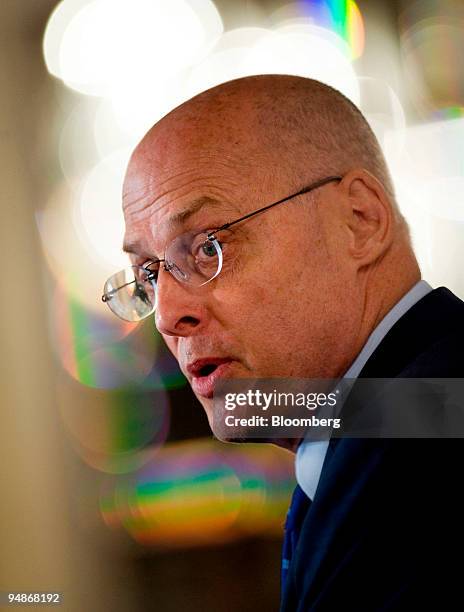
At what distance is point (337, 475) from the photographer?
841mm

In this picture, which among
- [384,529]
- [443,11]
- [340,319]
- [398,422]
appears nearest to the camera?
[384,529]

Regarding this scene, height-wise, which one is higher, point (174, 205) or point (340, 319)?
point (174, 205)

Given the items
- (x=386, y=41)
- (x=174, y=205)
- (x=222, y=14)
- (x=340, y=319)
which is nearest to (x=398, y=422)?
(x=340, y=319)

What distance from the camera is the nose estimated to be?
110 centimetres

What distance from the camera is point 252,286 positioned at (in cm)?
109

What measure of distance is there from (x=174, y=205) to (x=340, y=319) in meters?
0.32

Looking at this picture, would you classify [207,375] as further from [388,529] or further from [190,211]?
[388,529]

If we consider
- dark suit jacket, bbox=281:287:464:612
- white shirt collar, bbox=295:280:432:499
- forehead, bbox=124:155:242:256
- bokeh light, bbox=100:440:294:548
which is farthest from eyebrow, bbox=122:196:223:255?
bokeh light, bbox=100:440:294:548

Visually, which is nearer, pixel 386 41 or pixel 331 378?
pixel 331 378

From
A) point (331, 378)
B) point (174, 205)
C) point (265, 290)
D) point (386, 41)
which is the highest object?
point (386, 41)

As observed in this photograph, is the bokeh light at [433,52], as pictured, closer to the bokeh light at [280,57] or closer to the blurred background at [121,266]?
the blurred background at [121,266]

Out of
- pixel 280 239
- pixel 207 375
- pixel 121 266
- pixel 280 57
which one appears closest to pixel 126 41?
pixel 280 57

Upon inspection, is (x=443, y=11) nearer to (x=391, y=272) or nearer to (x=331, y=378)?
(x=391, y=272)

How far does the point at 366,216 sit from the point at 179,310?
0.32 meters
